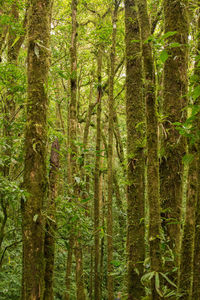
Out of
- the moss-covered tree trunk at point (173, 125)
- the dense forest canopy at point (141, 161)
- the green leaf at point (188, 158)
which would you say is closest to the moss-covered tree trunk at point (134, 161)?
the dense forest canopy at point (141, 161)

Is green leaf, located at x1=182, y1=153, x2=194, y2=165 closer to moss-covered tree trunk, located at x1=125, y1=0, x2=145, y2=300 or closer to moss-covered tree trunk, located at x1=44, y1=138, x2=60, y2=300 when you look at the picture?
moss-covered tree trunk, located at x1=125, y1=0, x2=145, y2=300

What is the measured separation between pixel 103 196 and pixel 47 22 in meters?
14.3

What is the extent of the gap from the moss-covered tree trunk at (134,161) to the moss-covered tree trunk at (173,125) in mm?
467

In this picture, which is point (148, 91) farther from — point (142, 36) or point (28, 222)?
point (28, 222)

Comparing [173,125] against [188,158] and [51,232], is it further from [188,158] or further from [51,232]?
[51,232]

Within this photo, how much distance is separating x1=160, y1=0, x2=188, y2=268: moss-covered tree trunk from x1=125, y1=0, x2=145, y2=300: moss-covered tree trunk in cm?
47

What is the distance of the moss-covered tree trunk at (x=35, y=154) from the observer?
9.61 ft

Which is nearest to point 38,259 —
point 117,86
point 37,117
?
point 37,117

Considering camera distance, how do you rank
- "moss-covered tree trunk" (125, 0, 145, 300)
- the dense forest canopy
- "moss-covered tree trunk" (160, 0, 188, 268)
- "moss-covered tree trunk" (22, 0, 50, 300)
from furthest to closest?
"moss-covered tree trunk" (125, 0, 145, 300) < "moss-covered tree trunk" (160, 0, 188, 268) < "moss-covered tree trunk" (22, 0, 50, 300) < the dense forest canopy

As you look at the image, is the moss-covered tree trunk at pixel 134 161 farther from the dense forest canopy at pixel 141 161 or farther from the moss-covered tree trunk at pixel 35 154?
the moss-covered tree trunk at pixel 35 154

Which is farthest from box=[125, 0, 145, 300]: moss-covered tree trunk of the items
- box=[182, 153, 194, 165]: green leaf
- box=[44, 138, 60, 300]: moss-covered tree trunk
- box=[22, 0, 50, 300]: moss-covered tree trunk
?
box=[182, 153, 194, 165]: green leaf

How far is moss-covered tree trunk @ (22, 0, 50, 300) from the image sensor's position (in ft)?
9.61

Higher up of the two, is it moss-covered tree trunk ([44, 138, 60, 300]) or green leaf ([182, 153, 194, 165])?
green leaf ([182, 153, 194, 165])

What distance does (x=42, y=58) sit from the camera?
132 inches
